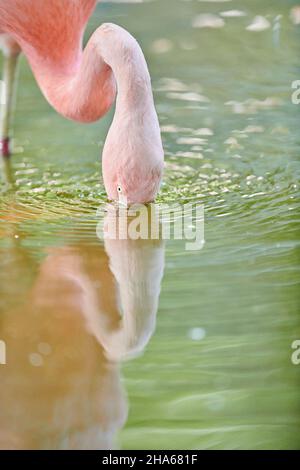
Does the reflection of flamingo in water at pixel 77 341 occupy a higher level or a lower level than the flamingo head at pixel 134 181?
lower

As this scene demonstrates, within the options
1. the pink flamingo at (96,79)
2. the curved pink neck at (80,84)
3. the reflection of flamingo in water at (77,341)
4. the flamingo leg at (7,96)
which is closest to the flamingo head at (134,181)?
the pink flamingo at (96,79)

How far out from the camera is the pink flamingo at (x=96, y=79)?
2.66m

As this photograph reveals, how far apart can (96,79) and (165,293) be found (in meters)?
0.86

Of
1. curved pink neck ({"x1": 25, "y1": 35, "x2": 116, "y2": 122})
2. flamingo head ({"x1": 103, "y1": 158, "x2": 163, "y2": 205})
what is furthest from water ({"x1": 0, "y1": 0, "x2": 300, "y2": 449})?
curved pink neck ({"x1": 25, "y1": 35, "x2": 116, "y2": 122})

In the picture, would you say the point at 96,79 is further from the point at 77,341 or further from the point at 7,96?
the point at 77,341

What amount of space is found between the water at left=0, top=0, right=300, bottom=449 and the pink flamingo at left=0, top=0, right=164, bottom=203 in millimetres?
208

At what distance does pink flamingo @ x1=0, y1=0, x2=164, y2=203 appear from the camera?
2656 millimetres

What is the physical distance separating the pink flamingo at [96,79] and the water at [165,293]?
0.68ft

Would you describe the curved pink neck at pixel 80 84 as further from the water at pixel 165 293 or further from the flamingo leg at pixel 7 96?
the flamingo leg at pixel 7 96

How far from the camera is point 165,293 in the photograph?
247 centimetres

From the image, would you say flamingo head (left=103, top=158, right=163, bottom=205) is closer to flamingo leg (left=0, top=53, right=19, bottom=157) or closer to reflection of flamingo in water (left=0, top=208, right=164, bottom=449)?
reflection of flamingo in water (left=0, top=208, right=164, bottom=449)

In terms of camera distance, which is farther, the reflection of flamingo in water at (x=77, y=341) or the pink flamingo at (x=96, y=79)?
the pink flamingo at (x=96, y=79)

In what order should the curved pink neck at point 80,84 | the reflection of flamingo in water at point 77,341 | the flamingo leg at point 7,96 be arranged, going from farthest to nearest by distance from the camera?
1. the flamingo leg at point 7,96
2. the curved pink neck at point 80,84
3. the reflection of flamingo in water at point 77,341
